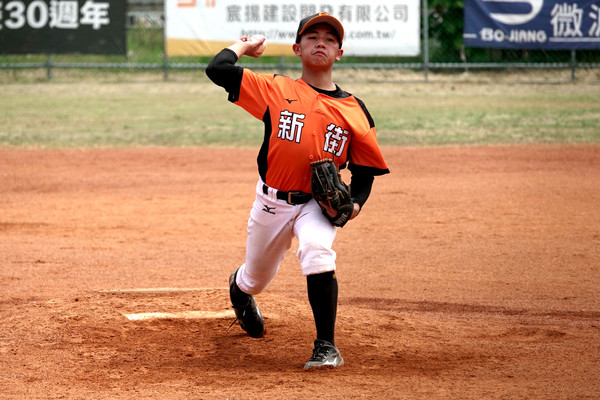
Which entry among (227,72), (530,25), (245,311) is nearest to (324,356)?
(245,311)

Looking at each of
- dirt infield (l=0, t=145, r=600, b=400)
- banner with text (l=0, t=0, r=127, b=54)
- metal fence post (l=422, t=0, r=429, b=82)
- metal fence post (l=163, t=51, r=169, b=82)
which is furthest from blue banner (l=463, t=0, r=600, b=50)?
banner with text (l=0, t=0, r=127, b=54)

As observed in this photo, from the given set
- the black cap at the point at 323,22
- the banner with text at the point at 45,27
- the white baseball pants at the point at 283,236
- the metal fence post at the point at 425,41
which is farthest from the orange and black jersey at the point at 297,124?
the banner with text at the point at 45,27

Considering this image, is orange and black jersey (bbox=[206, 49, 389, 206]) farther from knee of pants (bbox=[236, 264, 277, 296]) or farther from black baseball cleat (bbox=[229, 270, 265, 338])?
black baseball cleat (bbox=[229, 270, 265, 338])

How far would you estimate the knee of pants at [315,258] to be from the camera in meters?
3.69

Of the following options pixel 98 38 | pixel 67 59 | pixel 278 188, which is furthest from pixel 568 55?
pixel 278 188

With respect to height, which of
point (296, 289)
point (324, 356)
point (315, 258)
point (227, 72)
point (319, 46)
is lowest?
point (296, 289)

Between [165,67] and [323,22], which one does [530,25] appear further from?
[323,22]

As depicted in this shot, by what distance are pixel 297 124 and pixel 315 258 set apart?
651mm

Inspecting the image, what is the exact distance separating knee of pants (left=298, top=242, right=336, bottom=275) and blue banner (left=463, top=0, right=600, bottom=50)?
15165mm

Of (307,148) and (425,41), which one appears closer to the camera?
(307,148)

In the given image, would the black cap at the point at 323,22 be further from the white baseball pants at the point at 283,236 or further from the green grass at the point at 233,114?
the green grass at the point at 233,114

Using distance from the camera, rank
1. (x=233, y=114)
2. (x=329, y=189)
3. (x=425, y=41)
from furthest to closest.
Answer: (x=425, y=41)
(x=233, y=114)
(x=329, y=189)

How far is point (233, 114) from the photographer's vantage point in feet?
51.1

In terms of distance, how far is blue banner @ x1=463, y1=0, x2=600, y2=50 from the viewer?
58.2 ft
